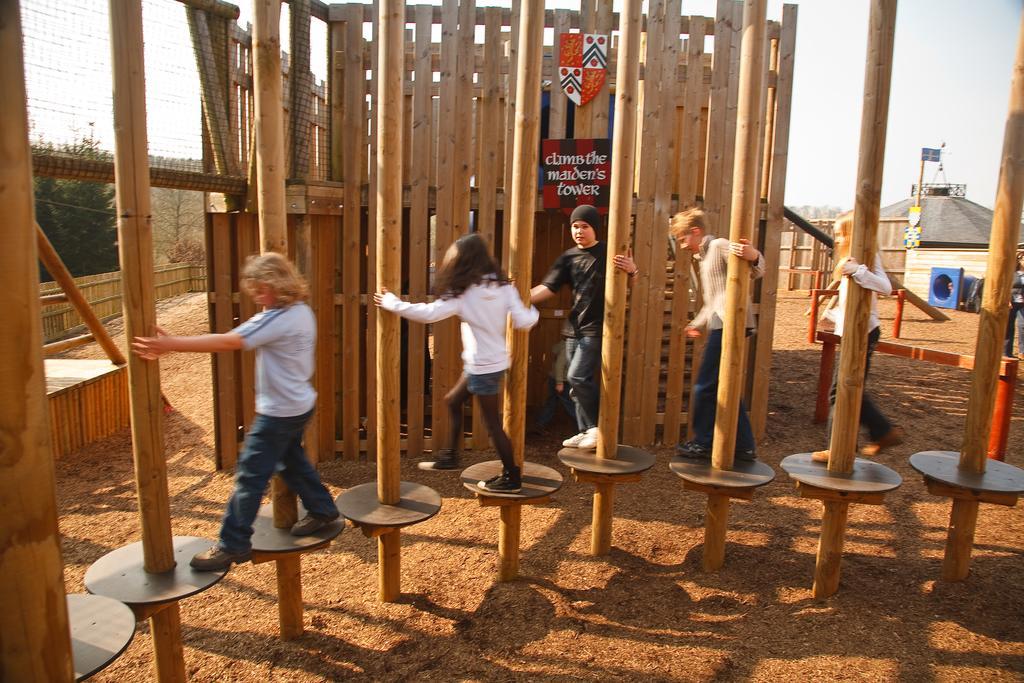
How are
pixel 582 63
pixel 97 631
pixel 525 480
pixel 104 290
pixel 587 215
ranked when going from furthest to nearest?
pixel 104 290 → pixel 582 63 → pixel 587 215 → pixel 525 480 → pixel 97 631

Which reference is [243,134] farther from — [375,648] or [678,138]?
[375,648]

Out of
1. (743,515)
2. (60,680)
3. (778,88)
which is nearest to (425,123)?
(778,88)

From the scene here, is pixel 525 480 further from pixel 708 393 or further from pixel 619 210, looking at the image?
pixel 619 210

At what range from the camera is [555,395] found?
27.5 ft

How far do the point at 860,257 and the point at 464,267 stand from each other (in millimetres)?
2416

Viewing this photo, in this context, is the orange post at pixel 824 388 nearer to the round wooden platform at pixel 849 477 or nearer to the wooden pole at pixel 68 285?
the round wooden platform at pixel 849 477

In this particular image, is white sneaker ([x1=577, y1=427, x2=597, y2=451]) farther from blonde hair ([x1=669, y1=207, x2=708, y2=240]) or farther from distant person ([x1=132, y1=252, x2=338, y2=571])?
distant person ([x1=132, y1=252, x2=338, y2=571])

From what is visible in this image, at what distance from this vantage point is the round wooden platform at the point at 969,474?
14.7ft

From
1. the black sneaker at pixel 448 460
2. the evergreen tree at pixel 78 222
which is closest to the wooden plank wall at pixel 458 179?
the black sneaker at pixel 448 460

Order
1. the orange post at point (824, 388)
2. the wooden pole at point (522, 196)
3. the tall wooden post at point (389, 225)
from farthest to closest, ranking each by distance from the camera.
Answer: the orange post at point (824, 388) < the wooden pole at point (522, 196) < the tall wooden post at point (389, 225)

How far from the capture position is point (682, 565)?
5332 mm

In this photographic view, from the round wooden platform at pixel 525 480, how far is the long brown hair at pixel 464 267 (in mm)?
1230

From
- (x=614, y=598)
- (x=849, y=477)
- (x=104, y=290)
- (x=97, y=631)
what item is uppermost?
(x=849, y=477)

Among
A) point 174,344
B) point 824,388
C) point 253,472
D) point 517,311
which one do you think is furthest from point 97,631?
point 824,388
